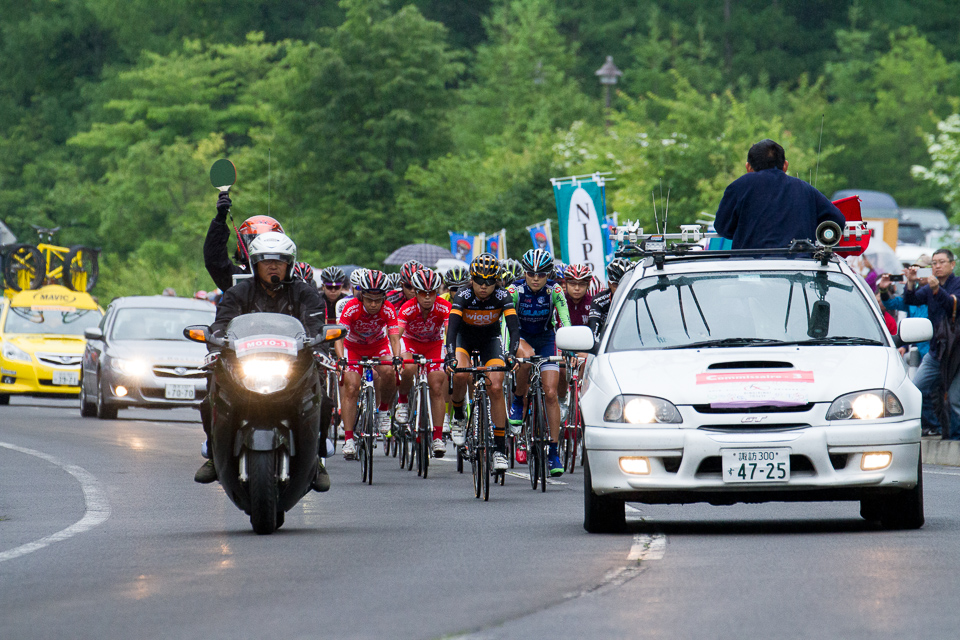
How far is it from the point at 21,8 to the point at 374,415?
8954 cm

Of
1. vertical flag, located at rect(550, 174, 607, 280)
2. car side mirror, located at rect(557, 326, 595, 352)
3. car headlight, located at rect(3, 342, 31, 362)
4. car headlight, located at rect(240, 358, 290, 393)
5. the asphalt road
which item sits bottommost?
the asphalt road

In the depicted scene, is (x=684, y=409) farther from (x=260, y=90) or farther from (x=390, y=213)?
(x=260, y=90)

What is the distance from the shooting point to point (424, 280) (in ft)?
58.4

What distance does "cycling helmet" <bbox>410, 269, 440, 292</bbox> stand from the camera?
58.3 feet

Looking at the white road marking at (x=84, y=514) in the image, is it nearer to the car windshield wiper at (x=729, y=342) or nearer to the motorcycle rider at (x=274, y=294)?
the motorcycle rider at (x=274, y=294)

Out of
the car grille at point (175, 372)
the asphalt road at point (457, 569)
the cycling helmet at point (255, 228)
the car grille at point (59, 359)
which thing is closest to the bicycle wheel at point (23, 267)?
the car grille at point (59, 359)

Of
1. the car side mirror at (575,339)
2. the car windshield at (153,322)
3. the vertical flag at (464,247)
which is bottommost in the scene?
the car side mirror at (575,339)

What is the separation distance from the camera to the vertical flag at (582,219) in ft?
91.5

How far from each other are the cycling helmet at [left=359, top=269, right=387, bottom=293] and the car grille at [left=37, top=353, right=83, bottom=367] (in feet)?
43.7

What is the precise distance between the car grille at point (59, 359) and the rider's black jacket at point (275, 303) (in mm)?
19167

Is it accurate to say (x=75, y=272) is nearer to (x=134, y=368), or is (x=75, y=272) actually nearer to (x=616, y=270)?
(x=134, y=368)

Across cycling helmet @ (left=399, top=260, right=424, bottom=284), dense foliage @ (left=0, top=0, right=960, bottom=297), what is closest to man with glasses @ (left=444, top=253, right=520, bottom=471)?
cycling helmet @ (left=399, top=260, right=424, bottom=284)

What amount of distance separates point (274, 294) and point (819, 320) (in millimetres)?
3289

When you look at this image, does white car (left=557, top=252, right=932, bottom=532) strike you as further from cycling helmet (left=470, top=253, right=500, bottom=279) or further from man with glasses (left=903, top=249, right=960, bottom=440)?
man with glasses (left=903, top=249, right=960, bottom=440)
